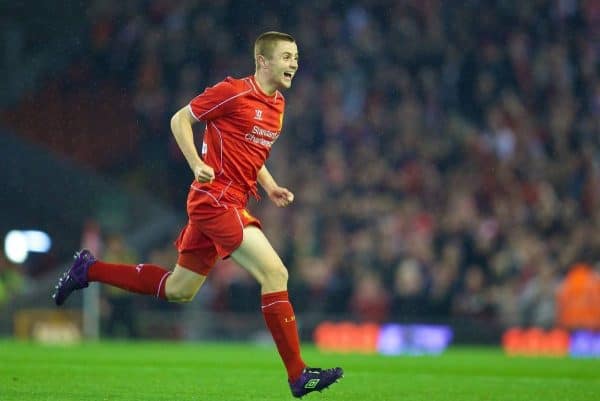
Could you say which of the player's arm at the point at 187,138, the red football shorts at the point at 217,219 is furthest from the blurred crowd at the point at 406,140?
the player's arm at the point at 187,138

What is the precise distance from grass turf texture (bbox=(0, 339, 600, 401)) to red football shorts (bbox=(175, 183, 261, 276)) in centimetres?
94

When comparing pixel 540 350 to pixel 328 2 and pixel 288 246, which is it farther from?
pixel 328 2

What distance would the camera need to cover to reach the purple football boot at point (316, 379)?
711 centimetres

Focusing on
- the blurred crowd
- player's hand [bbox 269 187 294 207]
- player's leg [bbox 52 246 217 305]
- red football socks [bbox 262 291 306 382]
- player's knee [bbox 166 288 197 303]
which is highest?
the blurred crowd

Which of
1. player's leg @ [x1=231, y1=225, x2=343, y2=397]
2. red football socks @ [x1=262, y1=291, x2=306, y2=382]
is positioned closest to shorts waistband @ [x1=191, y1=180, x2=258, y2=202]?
player's leg @ [x1=231, y1=225, x2=343, y2=397]

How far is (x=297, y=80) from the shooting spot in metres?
21.8

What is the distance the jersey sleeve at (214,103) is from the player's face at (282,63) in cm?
28

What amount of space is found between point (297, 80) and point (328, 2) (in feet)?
5.07

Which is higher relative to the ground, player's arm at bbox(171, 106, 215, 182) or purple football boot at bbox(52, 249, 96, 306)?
player's arm at bbox(171, 106, 215, 182)

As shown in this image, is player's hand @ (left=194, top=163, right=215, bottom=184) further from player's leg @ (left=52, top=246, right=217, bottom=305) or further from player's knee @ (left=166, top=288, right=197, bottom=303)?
player's knee @ (left=166, top=288, right=197, bottom=303)

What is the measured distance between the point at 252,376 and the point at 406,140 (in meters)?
10.6

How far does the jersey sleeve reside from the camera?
7582 millimetres

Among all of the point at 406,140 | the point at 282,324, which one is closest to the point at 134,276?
the point at 282,324

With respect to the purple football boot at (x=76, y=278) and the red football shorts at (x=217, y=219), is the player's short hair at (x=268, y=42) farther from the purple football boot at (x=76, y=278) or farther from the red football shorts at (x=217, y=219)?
the purple football boot at (x=76, y=278)
